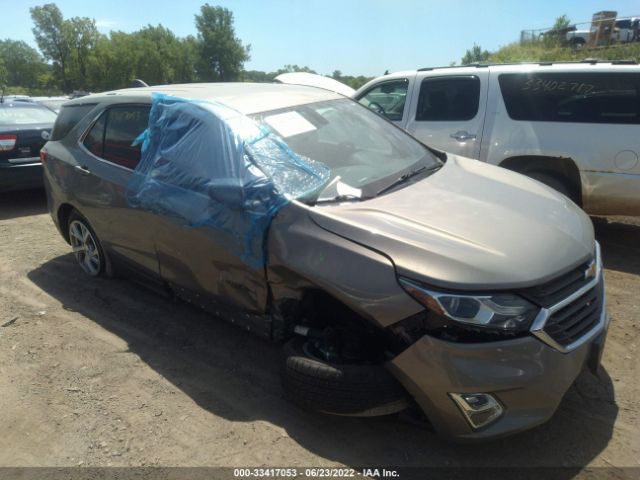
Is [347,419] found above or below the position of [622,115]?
below

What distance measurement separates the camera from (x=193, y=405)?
2840 mm

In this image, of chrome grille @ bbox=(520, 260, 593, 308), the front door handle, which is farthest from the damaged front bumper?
the front door handle

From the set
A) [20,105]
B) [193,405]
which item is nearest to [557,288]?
[193,405]

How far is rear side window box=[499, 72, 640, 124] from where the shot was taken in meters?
4.60

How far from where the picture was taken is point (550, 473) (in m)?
2.27

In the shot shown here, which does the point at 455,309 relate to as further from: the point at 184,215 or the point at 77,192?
the point at 77,192

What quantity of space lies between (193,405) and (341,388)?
3.26 feet

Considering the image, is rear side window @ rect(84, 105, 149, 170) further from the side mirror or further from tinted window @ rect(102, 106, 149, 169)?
the side mirror

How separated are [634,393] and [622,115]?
9.69 feet

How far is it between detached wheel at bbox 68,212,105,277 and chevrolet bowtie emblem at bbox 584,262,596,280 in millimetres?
3664

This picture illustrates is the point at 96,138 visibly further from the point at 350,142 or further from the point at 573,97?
the point at 573,97

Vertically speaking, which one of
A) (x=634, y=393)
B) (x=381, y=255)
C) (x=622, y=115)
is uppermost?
(x=622, y=115)

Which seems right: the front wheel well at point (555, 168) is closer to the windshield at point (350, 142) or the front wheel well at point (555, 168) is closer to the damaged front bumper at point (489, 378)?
the windshield at point (350, 142)

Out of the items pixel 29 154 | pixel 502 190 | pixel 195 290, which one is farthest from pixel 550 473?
pixel 29 154
